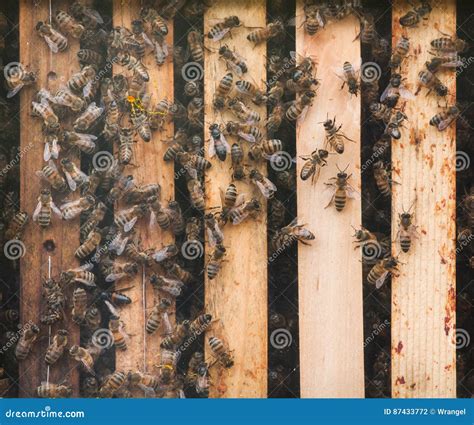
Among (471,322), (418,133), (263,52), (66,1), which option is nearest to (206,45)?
(263,52)

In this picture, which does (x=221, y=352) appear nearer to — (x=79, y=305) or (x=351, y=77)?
(x=79, y=305)

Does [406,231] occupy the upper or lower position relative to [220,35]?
lower

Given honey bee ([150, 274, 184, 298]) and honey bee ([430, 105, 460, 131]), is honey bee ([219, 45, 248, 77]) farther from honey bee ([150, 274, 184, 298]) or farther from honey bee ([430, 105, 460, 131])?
honey bee ([150, 274, 184, 298])

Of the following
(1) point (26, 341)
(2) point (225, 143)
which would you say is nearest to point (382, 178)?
(2) point (225, 143)

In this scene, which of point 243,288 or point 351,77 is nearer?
point 351,77

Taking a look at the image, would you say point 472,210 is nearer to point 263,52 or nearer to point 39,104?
point 263,52

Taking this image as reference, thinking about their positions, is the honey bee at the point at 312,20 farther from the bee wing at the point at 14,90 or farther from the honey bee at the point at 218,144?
the bee wing at the point at 14,90

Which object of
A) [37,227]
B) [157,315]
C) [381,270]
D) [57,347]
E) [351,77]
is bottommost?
[57,347]
